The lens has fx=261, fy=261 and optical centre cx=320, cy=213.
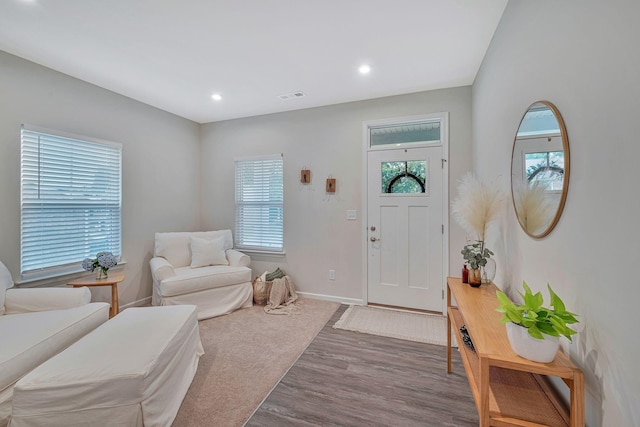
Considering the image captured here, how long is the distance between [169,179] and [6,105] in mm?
1621

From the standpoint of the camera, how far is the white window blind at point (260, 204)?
3.76 metres

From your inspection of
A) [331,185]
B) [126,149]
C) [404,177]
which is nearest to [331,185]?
[331,185]

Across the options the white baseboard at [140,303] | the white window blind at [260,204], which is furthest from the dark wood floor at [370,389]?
the white baseboard at [140,303]

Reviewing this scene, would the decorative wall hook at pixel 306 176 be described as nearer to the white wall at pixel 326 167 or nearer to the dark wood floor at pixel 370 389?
the white wall at pixel 326 167

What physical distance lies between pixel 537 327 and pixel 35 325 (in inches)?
107

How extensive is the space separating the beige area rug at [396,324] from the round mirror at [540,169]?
1585 millimetres

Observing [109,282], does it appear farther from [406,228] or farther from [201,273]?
[406,228]

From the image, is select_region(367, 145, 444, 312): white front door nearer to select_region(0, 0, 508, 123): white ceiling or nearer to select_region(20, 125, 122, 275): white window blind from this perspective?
select_region(0, 0, 508, 123): white ceiling

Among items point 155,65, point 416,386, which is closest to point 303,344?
point 416,386

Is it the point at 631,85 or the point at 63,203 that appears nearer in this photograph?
the point at 631,85

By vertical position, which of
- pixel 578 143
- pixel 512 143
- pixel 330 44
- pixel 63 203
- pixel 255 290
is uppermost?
pixel 330 44

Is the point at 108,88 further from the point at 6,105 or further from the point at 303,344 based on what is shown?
the point at 303,344

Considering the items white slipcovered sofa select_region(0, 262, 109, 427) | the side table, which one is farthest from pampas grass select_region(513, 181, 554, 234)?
the side table

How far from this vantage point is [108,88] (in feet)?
9.65
